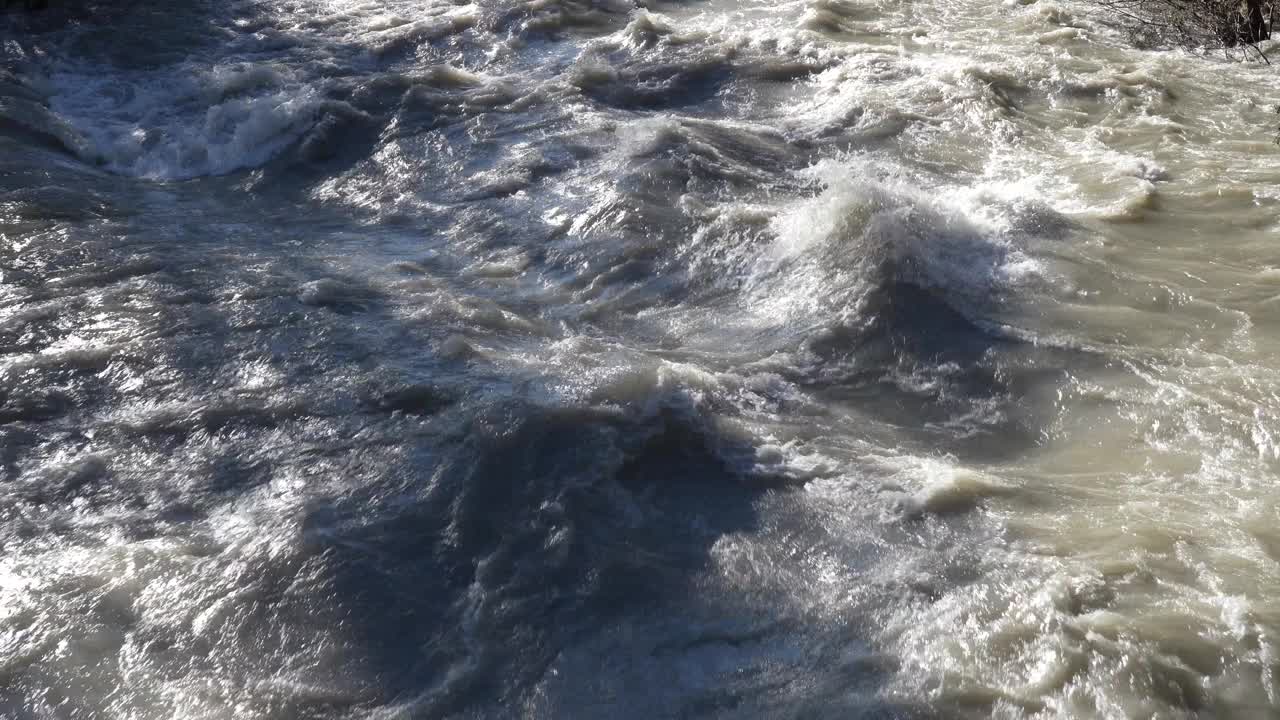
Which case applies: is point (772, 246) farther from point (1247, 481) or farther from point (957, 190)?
point (1247, 481)

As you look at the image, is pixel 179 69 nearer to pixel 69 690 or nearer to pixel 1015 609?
pixel 69 690

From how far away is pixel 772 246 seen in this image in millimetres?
6023

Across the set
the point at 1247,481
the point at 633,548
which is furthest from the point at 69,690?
the point at 1247,481

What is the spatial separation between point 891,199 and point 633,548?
288 centimetres

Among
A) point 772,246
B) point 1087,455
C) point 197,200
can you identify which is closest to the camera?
point 1087,455

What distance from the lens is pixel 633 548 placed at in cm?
405

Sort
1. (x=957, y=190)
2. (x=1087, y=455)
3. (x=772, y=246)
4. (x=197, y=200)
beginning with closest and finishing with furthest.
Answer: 1. (x=1087, y=455)
2. (x=772, y=246)
3. (x=957, y=190)
4. (x=197, y=200)

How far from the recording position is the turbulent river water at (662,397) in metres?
3.55

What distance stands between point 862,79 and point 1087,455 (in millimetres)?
4636

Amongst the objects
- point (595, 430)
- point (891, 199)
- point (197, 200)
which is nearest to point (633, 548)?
point (595, 430)

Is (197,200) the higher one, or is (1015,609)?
(1015,609)

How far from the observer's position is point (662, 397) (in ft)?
15.6

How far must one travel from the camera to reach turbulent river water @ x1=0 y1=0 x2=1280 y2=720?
3553 mm

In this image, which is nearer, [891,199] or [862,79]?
[891,199]
